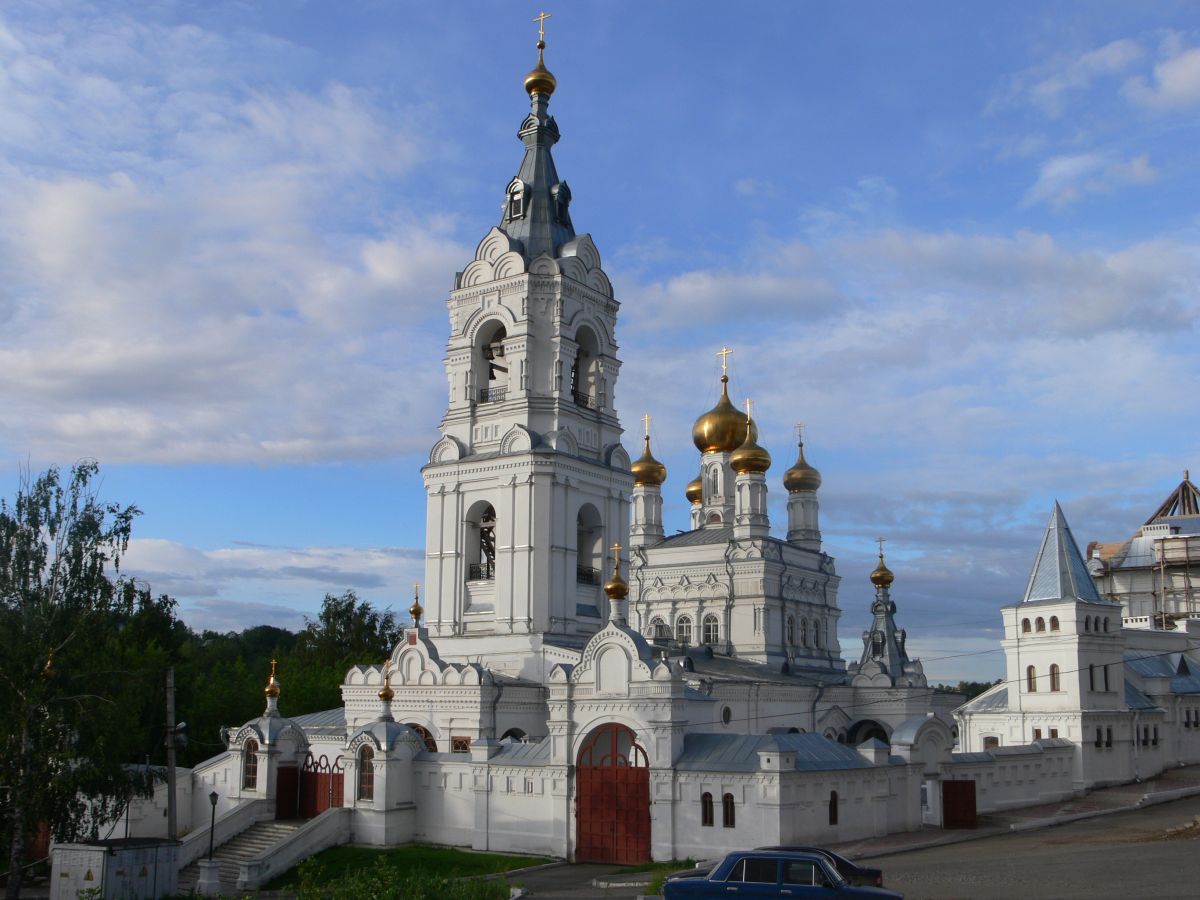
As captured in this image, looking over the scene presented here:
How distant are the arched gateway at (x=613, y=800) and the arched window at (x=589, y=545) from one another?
8.36 meters

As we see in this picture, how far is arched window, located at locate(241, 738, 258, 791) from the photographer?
94.5ft

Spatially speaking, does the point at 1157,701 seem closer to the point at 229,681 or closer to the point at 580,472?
the point at 580,472

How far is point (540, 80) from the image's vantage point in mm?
35344

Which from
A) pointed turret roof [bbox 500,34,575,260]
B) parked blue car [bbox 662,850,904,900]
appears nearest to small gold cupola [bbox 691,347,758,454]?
pointed turret roof [bbox 500,34,575,260]

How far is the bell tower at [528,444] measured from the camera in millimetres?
31438

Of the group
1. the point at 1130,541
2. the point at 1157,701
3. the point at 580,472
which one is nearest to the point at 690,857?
the point at 580,472

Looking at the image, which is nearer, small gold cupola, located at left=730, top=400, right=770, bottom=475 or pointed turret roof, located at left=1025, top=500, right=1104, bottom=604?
pointed turret roof, located at left=1025, top=500, right=1104, bottom=604

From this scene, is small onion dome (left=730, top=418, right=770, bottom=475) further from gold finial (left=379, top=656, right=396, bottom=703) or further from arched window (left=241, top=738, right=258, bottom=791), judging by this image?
arched window (left=241, top=738, right=258, bottom=791)

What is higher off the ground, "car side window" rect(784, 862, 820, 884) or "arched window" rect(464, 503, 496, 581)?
"arched window" rect(464, 503, 496, 581)

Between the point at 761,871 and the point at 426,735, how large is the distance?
51.7 feet

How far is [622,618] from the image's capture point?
87.0 ft

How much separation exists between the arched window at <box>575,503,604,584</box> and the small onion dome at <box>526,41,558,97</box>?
1258 centimetres

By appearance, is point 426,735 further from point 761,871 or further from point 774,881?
point 774,881

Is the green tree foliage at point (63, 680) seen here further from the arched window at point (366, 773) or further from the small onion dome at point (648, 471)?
the small onion dome at point (648, 471)
